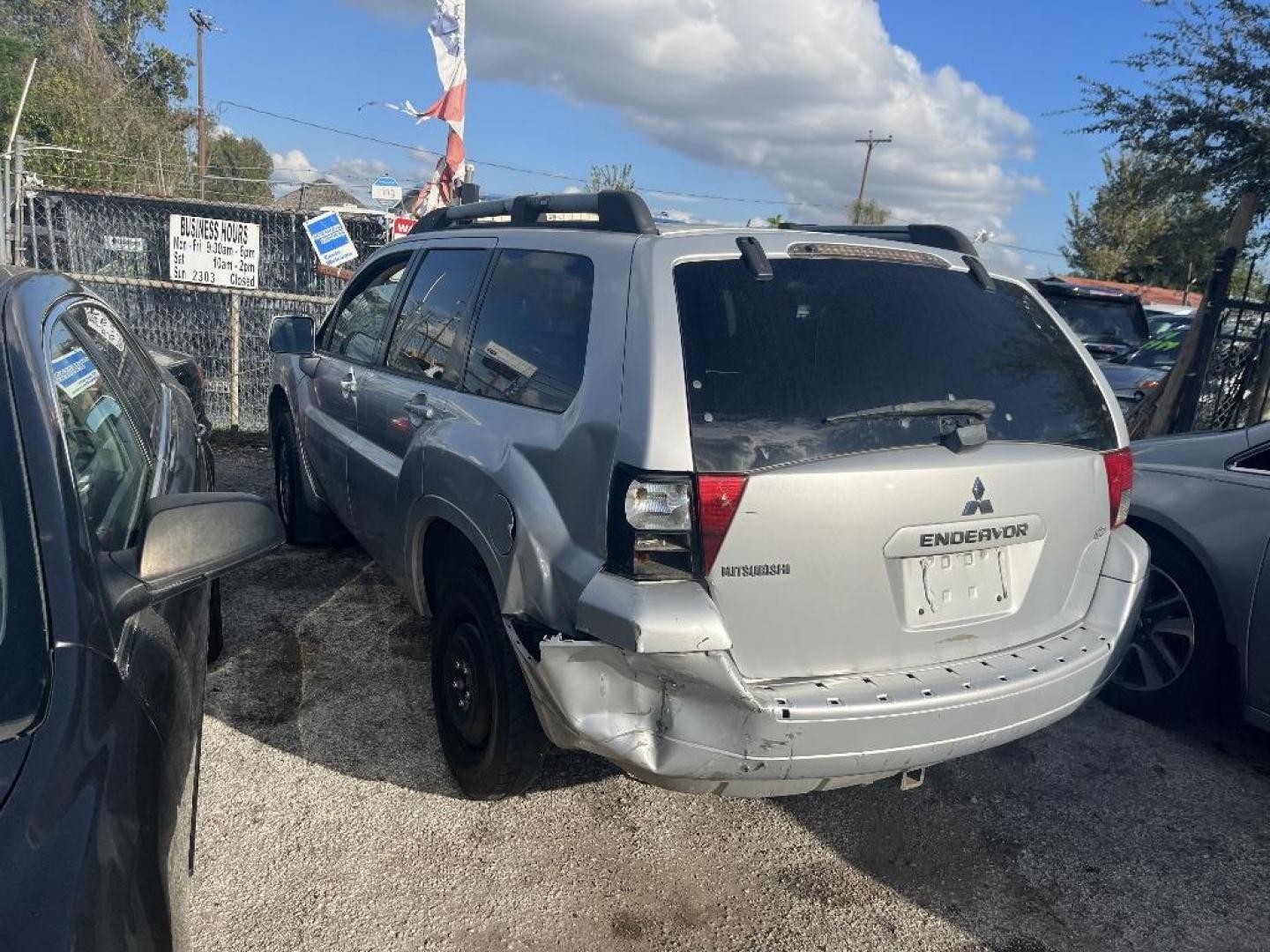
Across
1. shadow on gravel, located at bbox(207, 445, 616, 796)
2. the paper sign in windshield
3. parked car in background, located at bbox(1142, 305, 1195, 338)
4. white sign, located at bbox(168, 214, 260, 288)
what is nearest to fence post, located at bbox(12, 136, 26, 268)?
white sign, located at bbox(168, 214, 260, 288)

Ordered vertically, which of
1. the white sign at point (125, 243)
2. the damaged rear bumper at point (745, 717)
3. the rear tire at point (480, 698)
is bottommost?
the rear tire at point (480, 698)

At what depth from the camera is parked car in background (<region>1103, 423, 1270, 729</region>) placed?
351 cm

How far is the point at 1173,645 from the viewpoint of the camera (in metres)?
3.90

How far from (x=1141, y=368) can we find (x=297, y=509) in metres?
8.69

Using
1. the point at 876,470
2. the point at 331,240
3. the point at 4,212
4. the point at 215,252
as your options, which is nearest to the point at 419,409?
the point at 876,470

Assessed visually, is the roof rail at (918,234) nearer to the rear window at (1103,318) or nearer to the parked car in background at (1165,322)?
the rear window at (1103,318)

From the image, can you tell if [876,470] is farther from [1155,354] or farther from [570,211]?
[1155,354]

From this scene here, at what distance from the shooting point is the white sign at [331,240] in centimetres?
862

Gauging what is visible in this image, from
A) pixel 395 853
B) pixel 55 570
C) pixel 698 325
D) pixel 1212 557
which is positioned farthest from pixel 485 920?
pixel 1212 557

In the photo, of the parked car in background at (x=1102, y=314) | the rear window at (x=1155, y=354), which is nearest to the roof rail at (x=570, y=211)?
the rear window at (x=1155, y=354)

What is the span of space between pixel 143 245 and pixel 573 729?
969 cm

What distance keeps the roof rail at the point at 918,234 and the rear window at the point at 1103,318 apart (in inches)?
363

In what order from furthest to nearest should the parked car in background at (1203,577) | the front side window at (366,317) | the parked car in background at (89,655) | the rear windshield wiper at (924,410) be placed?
the front side window at (366,317), the parked car in background at (1203,577), the rear windshield wiper at (924,410), the parked car in background at (89,655)

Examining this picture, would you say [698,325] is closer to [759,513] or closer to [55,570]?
[759,513]
